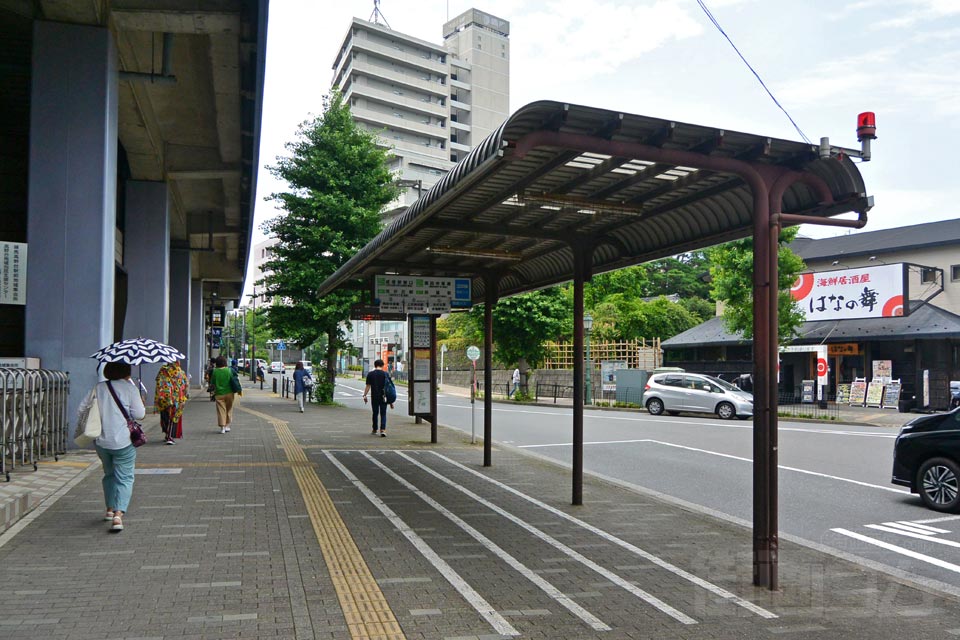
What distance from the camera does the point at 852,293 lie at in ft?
104

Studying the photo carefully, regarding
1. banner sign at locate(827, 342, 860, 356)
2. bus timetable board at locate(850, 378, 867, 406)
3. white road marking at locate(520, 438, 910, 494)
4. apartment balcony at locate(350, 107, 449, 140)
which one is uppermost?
apartment balcony at locate(350, 107, 449, 140)

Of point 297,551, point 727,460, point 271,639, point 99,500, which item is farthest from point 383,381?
point 271,639

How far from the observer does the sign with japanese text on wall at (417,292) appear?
1328 cm

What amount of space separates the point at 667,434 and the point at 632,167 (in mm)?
13909

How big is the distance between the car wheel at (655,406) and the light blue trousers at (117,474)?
907 inches

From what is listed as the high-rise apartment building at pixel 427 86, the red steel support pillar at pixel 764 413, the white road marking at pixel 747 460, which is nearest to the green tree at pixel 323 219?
the white road marking at pixel 747 460

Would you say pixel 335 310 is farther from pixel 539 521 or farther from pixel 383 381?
pixel 539 521

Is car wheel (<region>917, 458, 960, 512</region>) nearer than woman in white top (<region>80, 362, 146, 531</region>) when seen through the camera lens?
No

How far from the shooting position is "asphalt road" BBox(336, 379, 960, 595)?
791 cm

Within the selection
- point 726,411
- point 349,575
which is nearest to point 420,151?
point 726,411

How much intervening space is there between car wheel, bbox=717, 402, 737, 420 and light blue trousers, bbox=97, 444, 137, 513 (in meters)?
22.0

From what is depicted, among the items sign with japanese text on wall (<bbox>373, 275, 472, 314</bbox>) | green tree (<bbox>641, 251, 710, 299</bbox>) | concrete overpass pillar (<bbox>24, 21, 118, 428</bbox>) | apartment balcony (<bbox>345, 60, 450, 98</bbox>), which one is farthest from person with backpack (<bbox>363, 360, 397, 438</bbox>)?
apartment balcony (<bbox>345, 60, 450, 98</bbox>)

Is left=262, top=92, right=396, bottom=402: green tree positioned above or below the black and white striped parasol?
above

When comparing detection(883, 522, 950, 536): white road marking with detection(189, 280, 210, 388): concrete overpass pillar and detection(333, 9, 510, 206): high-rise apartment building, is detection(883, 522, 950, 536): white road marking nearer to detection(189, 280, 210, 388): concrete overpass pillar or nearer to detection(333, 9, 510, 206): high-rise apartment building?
detection(189, 280, 210, 388): concrete overpass pillar
